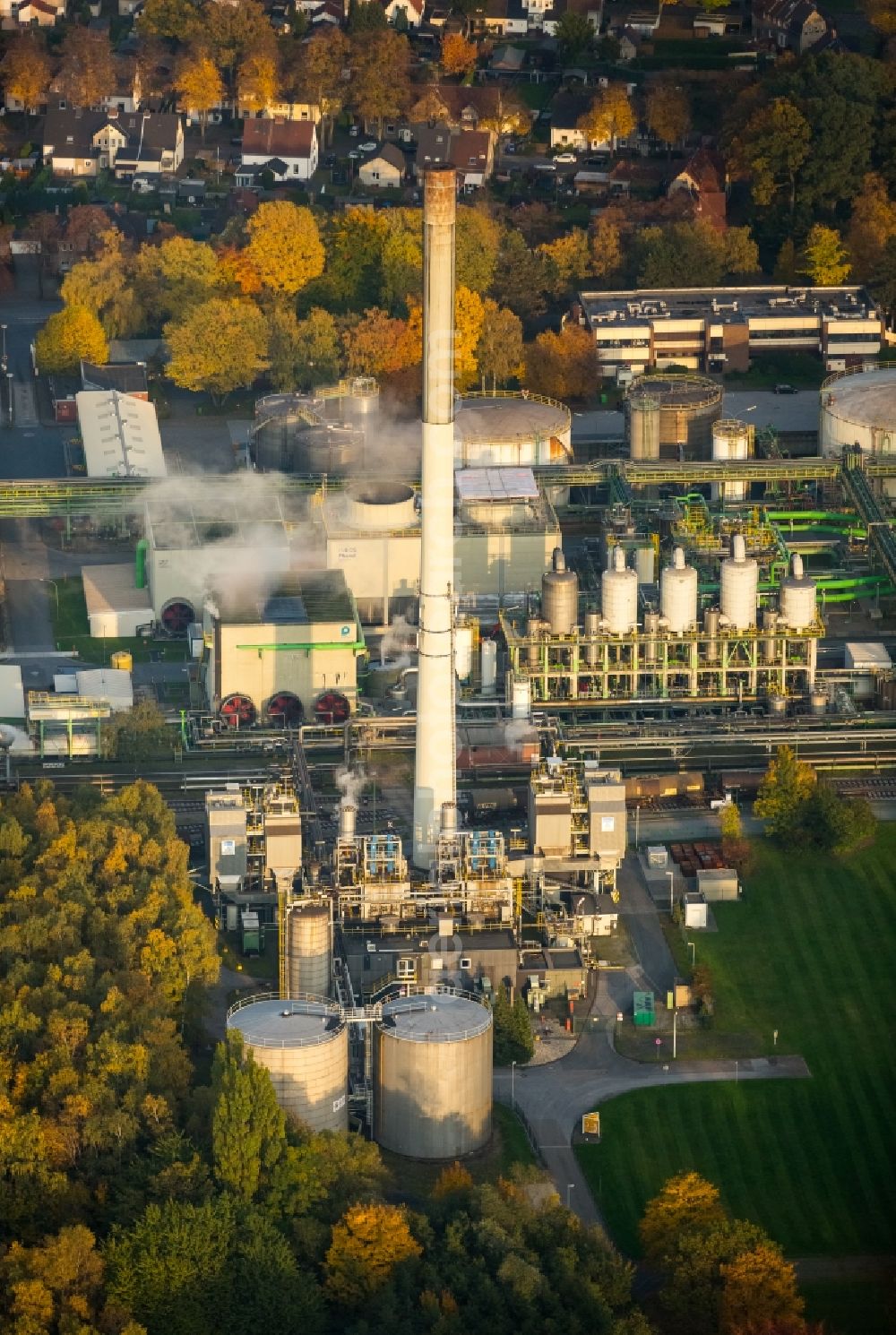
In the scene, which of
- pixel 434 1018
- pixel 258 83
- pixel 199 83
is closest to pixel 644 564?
pixel 434 1018

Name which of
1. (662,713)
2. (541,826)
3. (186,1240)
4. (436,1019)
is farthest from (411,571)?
(186,1240)

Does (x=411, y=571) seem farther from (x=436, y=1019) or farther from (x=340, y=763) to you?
(x=436, y=1019)

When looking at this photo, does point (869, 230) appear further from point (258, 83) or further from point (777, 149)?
A: point (258, 83)

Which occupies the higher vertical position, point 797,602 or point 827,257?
point 827,257

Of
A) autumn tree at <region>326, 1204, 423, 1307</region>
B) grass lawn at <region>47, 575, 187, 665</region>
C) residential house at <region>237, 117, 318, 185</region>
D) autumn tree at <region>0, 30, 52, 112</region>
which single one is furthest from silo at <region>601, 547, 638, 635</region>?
autumn tree at <region>0, 30, 52, 112</region>

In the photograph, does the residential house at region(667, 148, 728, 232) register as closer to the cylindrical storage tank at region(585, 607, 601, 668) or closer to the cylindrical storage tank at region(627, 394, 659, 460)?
the cylindrical storage tank at region(627, 394, 659, 460)

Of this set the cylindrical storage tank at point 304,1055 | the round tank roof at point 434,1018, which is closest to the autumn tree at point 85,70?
the round tank roof at point 434,1018

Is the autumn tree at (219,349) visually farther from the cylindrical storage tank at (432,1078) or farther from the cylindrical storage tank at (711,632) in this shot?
the cylindrical storage tank at (432,1078)
